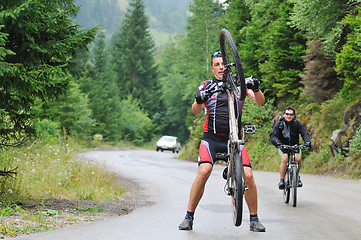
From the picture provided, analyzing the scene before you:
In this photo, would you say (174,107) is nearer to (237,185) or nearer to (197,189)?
(197,189)

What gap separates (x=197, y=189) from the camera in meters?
6.28

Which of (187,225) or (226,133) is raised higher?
(226,133)

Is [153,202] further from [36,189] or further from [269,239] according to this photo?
[269,239]

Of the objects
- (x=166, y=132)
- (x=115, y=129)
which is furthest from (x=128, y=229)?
(x=166, y=132)

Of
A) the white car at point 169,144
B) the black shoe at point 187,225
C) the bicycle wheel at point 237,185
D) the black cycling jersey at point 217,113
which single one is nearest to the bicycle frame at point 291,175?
the black shoe at point 187,225

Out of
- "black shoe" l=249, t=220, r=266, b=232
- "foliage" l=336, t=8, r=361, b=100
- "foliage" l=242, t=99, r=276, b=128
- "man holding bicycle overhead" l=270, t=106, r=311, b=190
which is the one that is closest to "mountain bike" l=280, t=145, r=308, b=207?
"man holding bicycle overhead" l=270, t=106, r=311, b=190

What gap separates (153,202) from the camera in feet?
32.8

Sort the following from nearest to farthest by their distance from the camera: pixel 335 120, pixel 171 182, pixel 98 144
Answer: pixel 171 182 → pixel 335 120 → pixel 98 144

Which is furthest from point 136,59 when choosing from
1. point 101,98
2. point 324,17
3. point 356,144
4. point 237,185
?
point 237,185

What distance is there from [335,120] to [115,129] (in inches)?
1970

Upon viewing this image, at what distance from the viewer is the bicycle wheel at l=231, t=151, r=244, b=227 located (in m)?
5.54

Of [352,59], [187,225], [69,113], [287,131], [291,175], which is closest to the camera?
[187,225]

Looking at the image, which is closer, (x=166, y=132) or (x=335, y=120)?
(x=335, y=120)

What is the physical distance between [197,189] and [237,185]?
856 millimetres
